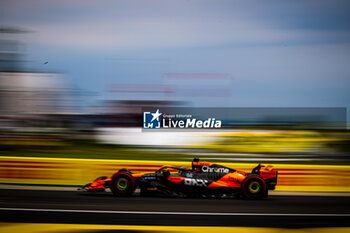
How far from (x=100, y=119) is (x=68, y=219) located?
1229 centimetres

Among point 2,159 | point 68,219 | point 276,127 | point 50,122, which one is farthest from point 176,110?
point 68,219

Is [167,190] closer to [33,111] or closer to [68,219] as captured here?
[68,219]

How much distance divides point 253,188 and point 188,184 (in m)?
1.45

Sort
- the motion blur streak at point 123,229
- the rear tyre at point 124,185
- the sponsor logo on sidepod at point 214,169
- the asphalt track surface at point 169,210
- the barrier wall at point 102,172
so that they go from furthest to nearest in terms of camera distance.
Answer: the barrier wall at point 102,172 < the sponsor logo on sidepod at point 214,169 < the rear tyre at point 124,185 < the asphalt track surface at point 169,210 < the motion blur streak at point 123,229

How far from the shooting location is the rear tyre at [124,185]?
8.31 m

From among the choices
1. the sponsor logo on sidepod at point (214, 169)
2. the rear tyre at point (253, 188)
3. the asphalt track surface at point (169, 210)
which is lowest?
the asphalt track surface at point (169, 210)

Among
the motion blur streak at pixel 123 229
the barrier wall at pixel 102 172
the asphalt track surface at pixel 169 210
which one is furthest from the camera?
the barrier wall at pixel 102 172

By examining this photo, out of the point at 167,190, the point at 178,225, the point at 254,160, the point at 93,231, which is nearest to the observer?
the point at 93,231

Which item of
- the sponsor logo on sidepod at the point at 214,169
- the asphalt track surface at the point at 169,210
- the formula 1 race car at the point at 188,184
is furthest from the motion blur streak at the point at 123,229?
the sponsor logo on sidepod at the point at 214,169

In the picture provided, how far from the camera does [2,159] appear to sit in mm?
10172

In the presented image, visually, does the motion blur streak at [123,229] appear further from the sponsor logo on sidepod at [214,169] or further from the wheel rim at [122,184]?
the sponsor logo on sidepod at [214,169]

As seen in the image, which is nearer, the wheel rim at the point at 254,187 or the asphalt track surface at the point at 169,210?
the asphalt track surface at the point at 169,210

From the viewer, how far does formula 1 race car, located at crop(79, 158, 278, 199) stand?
8.31 m

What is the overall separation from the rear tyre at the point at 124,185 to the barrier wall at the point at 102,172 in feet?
5.57
